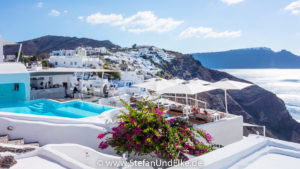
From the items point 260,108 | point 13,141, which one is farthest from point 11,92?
point 260,108

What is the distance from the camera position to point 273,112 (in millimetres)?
46812

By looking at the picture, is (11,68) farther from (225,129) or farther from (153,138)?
(225,129)

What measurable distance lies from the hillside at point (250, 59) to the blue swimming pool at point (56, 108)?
118107 millimetres

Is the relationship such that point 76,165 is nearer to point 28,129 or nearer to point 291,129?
point 28,129

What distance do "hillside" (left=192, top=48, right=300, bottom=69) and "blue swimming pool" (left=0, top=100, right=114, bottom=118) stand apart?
118 metres

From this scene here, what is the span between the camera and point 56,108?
10430 millimetres

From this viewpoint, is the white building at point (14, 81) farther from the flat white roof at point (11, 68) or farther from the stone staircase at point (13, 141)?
the stone staircase at point (13, 141)

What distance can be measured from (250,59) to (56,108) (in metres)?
129

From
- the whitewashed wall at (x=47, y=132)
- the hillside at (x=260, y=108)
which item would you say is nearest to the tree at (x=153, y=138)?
the whitewashed wall at (x=47, y=132)

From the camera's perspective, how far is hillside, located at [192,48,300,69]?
11338 cm

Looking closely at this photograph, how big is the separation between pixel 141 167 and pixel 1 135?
553 cm

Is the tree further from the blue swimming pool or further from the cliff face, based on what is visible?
the cliff face

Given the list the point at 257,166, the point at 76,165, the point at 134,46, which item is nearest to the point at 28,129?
the point at 76,165

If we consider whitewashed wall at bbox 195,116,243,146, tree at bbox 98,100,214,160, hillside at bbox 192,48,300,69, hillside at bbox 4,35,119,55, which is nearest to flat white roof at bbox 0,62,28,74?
tree at bbox 98,100,214,160
